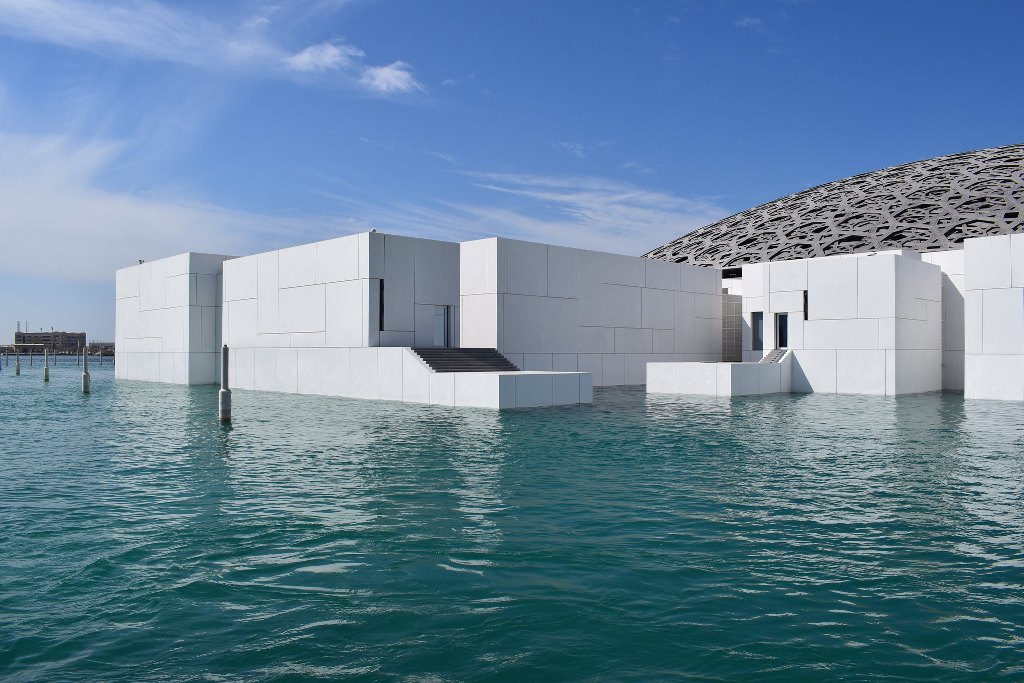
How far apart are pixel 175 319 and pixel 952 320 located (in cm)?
3597

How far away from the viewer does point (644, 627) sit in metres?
5.66

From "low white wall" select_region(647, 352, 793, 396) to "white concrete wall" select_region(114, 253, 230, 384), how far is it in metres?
22.1

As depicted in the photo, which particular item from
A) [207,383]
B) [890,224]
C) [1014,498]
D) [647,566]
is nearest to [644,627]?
[647,566]

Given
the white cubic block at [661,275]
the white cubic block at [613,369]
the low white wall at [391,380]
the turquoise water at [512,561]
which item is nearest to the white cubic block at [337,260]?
the low white wall at [391,380]

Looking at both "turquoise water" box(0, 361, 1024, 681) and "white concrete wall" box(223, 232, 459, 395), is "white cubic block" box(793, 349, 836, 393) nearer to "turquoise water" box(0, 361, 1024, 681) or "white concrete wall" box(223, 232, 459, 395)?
"white concrete wall" box(223, 232, 459, 395)

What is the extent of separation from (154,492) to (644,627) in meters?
Result: 7.42

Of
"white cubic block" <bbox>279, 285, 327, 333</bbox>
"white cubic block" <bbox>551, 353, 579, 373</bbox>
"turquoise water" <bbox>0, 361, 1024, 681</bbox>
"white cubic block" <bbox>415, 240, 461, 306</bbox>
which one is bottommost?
"turquoise water" <bbox>0, 361, 1024, 681</bbox>

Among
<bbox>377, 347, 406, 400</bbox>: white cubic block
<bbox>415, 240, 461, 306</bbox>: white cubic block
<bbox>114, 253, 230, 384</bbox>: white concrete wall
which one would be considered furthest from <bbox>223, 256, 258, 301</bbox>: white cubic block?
<bbox>377, 347, 406, 400</bbox>: white cubic block

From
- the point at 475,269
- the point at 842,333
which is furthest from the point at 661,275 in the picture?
the point at 475,269

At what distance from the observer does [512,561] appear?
7.23m

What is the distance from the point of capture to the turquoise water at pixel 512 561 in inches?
204

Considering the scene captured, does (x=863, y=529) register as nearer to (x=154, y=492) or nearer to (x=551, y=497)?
(x=551, y=497)

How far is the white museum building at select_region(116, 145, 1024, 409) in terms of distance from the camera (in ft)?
89.8

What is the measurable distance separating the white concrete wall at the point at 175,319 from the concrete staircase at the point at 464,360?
16.8m
